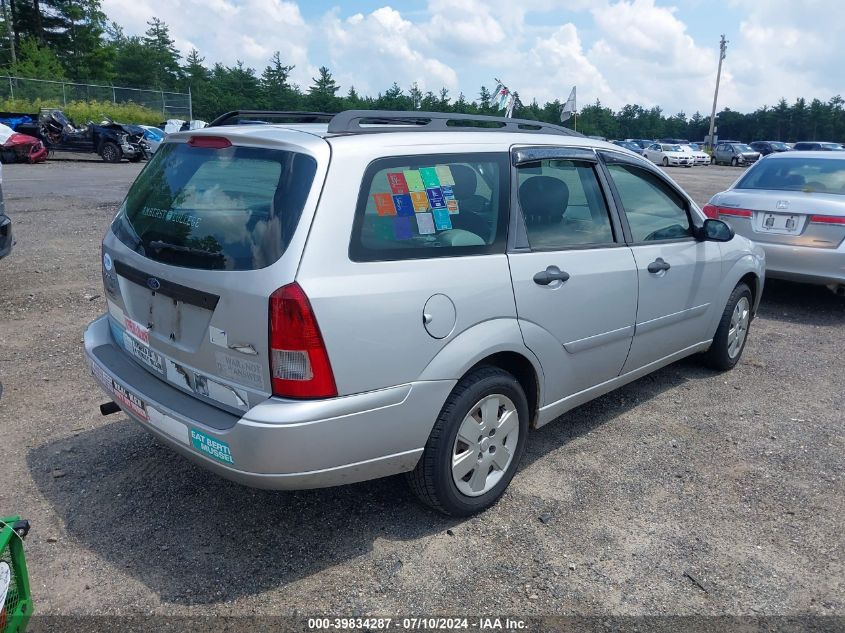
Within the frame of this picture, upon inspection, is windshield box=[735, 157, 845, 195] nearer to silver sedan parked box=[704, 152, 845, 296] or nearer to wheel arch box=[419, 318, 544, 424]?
silver sedan parked box=[704, 152, 845, 296]

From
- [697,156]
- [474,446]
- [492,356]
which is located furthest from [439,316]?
[697,156]

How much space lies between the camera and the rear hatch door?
2.60 meters

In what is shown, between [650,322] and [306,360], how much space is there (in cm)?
245

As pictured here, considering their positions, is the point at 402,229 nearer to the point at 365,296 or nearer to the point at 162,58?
the point at 365,296

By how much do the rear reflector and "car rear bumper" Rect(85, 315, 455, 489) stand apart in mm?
1089

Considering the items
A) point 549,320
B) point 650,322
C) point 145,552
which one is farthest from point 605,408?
point 145,552

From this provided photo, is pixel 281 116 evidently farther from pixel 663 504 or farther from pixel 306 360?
pixel 663 504

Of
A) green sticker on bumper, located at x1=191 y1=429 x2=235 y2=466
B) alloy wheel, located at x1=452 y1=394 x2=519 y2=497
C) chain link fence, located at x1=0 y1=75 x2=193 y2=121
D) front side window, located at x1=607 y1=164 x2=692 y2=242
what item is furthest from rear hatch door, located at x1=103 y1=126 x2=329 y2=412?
chain link fence, located at x1=0 y1=75 x2=193 y2=121

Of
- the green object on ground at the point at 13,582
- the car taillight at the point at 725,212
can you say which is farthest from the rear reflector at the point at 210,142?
the car taillight at the point at 725,212

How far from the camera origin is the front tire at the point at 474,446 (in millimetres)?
3006

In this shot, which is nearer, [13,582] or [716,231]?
[13,582]

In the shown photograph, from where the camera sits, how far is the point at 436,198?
3049 mm

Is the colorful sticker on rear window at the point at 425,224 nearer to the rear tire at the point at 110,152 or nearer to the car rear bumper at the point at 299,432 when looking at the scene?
the car rear bumper at the point at 299,432

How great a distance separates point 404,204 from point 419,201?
9cm
